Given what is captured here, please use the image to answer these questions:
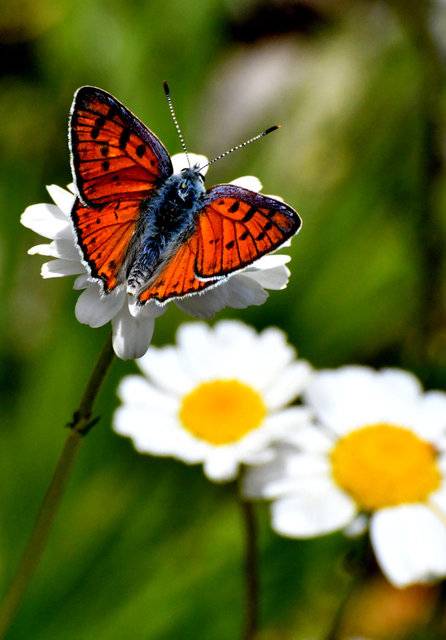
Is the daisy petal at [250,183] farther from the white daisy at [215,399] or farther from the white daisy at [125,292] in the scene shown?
the white daisy at [215,399]

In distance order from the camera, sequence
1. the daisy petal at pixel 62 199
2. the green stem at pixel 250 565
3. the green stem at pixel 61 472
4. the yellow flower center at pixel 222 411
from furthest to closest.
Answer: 1. the yellow flower center at pixel 222 411
2. the green stem at pixel 250 565
3. the daisy petal at pixel 62 199
4. the green stem at pixel 61 472

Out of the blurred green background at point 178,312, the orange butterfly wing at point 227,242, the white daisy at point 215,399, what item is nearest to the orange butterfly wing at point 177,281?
the orange butterfly wing at point 227,242

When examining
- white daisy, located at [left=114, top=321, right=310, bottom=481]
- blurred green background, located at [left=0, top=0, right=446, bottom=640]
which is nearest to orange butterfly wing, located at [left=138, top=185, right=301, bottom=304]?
white daisy, located at [left=114, top=321, right=310, bottom=481]

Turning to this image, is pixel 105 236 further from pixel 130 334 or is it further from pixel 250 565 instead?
pixel 250 565

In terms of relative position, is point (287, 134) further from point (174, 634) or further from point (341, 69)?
point (174, 634)

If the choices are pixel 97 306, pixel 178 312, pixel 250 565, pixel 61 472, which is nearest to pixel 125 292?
pixel 97 306

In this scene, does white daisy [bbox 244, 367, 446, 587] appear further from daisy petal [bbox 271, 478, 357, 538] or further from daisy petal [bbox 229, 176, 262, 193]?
daisy petal [bbox 229, 176, 262, 193]
